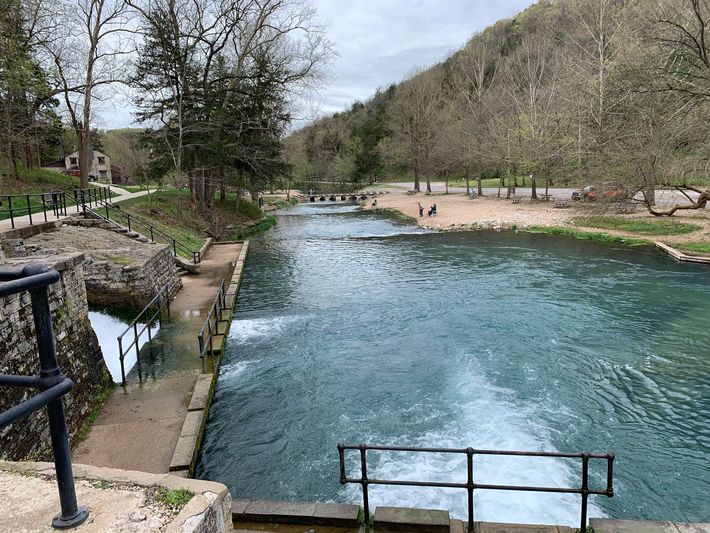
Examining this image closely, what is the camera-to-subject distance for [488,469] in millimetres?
7648

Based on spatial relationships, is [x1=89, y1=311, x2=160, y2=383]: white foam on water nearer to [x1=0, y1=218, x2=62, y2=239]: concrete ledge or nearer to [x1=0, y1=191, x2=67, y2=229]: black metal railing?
[x1=0, y1=218, x2=62, y2=239]: concrete ledge

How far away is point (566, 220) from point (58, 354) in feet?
98.3

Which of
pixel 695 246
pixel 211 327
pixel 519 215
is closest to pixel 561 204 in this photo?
pixel 519 215

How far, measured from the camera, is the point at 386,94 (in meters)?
104

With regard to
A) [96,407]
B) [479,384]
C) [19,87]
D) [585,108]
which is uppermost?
[19,87]

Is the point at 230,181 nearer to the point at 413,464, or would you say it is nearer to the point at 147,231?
the point at 147,231

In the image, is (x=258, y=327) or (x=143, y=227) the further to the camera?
(x=143, y=227)

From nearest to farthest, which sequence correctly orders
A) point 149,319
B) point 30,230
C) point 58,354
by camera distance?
point 58,354 < point 149,319 < point 30,230

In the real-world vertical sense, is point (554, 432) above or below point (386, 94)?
below

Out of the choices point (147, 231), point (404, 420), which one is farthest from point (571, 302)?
point (147, 231)

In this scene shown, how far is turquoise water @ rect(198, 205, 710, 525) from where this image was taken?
23.7ft

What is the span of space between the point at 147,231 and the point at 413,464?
1890cm

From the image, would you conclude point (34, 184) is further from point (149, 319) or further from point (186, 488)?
point (186, 488)

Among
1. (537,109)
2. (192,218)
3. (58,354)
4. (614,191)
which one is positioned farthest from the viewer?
(537,109)
